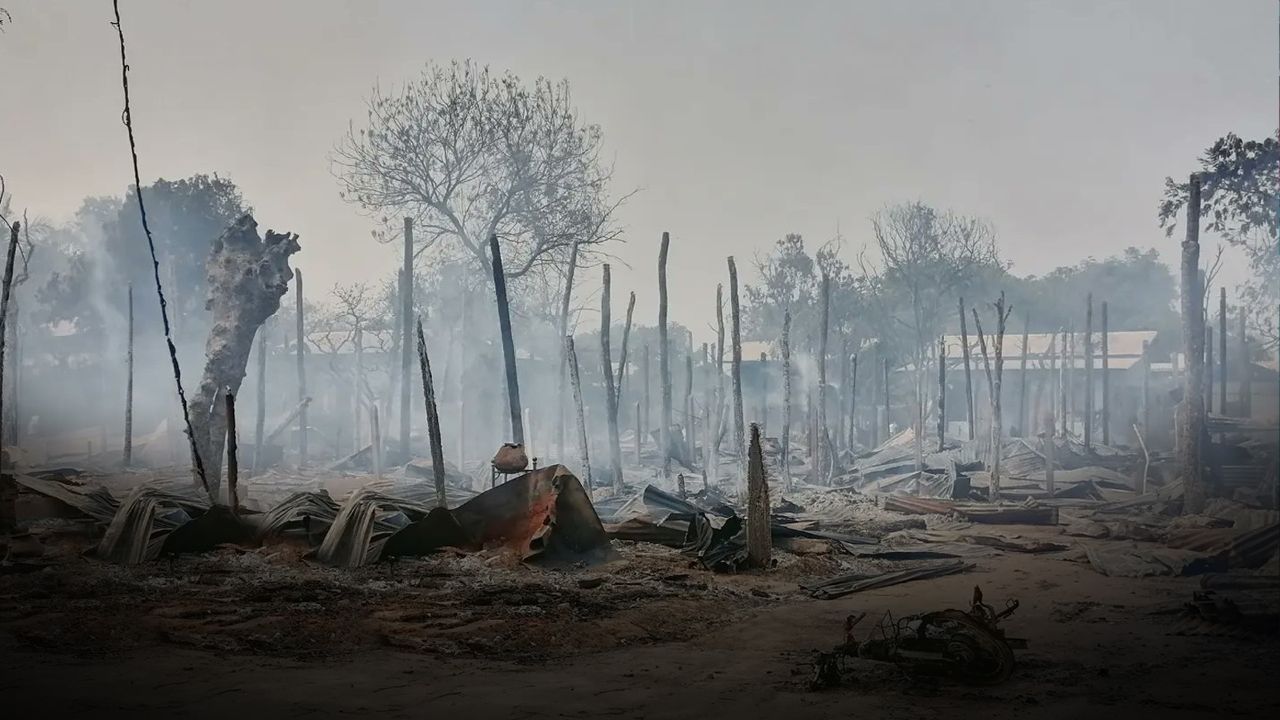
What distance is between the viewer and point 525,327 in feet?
133

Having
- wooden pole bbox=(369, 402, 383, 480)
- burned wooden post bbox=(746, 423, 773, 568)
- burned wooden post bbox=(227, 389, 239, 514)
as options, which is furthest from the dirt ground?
wooden pole bbox=(369, 402, 383, 480)

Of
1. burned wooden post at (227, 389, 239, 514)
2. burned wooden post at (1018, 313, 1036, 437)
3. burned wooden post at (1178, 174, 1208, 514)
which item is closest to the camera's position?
burned wooden post at (227, 389, 239, 514)

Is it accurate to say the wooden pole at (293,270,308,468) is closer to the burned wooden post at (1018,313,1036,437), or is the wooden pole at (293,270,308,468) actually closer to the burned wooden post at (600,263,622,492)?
the burned wooden post at (600,263,622,492)

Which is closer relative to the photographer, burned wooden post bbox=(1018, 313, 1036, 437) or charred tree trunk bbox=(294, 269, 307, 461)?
charred tree trunk bbox=(294, 269, 307, 461)

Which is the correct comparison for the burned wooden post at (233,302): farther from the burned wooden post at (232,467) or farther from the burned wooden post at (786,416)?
the burned wooden post at (786,416)

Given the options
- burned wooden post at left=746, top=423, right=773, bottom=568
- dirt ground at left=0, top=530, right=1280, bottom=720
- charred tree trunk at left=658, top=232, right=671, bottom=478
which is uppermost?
charred tree trunk at left=658, top=232, right=671, bottom=478

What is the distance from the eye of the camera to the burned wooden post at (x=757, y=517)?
10.0 meters

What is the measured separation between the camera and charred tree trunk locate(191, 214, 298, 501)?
15367mm

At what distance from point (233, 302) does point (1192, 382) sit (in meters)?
16.3

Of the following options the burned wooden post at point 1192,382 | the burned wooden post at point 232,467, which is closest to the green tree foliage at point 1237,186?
the burned wooden post at point 1192,382

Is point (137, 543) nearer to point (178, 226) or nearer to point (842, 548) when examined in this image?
point (842, 548)

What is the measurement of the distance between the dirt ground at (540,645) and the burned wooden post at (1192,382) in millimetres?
6005

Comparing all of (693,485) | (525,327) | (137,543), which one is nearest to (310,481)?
(693,485)

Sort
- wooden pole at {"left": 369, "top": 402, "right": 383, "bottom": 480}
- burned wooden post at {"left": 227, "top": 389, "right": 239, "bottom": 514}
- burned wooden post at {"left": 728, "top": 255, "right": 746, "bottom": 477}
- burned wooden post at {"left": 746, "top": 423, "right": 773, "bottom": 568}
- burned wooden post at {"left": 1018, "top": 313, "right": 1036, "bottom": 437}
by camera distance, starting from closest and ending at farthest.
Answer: burned wooden post at {"left": 746, "top": 423, "right": 773, "bottom": 568}
burned wooden post at {"left": 227, "top": 389, "right": 239, "bottom": 514}
burned wooden post at {"left": 728, "top": 255, "right": 746, "bottom": 477}
wooden pole at {"left": 369, "top": 402, "right": 383, "bottom": 480}
burned wooden post at {"left": 1018, "top": 313, "right": 1036, "bottom": 437}
